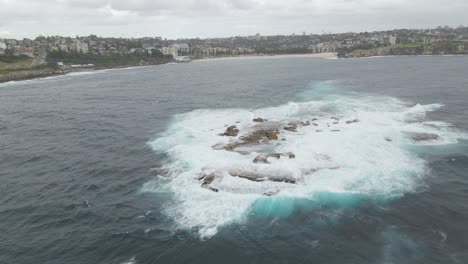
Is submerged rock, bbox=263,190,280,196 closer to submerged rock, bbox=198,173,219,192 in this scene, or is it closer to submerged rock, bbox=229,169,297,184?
submerged rock, bbox=229,169,297,184

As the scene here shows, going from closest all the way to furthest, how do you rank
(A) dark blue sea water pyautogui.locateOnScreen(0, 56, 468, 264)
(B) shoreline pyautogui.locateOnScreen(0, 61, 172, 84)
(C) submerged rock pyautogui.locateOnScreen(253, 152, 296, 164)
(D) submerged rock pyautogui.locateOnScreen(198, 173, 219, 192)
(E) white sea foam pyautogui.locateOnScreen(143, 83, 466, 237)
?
(A) dark blue sea water pyautogui.locateOnScreen(0, 56, 468, 264) < (E) white sea foam pyautogui.locateOnScreen(143, 83, 466, 237) < (D) submerged rock pyautogui.locateOnScreen(198, 173, 219, 192) < (C) submerged rock pyautogui.locateOnScreen(253, 152, 296, 164) < (B) shoreline pyautogui.locateOnScreen(0, 61, 172, 84)

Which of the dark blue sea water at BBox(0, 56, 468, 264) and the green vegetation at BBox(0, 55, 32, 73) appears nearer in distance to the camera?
the dark blue sea water at BBox(0, 56, 468, 264)

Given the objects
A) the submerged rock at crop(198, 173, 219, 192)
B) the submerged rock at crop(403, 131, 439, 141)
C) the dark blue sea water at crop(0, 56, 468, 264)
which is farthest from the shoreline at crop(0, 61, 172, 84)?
the submerged rock at crop(403, 131, 439, 141)

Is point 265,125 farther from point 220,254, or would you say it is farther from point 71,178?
point 220,254

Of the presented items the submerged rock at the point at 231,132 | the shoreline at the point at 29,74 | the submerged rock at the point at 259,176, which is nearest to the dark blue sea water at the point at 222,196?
the submerged rock at the point at 259,176

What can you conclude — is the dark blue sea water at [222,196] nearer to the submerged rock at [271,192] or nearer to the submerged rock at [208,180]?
the submerged rock at [271,192]

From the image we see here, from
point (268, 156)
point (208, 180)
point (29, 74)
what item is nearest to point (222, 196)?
point (208, 180)

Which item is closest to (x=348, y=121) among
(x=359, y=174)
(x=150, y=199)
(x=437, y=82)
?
(x=359, y=174)
